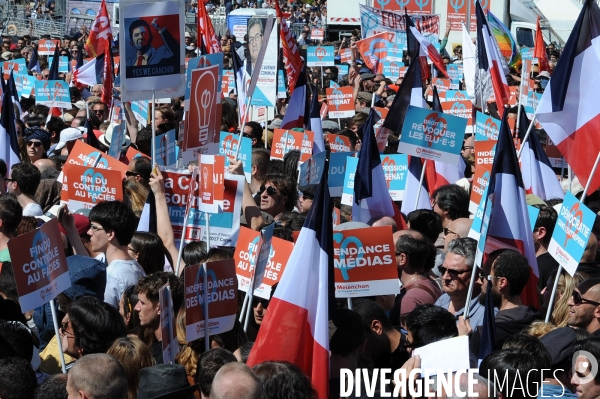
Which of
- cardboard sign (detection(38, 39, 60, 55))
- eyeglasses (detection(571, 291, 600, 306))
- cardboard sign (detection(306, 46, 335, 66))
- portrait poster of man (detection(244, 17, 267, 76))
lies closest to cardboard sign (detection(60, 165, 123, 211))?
portrait poster of man (detection(244, 17, 267, 76))

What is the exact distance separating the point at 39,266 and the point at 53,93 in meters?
9.38

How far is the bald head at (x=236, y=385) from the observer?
3482 mm

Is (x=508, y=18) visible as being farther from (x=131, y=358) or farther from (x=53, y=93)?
(x=131, y=358)

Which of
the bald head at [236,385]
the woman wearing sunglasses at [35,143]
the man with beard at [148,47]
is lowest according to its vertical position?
the woman wearing sunglasses at [35,143]

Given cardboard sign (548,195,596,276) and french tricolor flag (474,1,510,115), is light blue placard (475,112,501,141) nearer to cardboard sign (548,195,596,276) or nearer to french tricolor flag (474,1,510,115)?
french tricolor flag (474,1,510,115)

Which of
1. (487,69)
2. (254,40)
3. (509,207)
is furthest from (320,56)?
(509,207)

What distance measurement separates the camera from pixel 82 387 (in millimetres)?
3668

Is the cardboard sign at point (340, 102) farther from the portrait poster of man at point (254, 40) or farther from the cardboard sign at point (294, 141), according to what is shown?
the cardboard sign at point (294, 141)

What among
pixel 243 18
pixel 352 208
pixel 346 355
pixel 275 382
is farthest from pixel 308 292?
pixel 243 18

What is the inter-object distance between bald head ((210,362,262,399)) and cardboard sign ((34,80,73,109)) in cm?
1089

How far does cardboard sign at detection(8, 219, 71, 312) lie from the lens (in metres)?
4.82

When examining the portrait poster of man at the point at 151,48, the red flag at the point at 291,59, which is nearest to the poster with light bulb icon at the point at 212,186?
the portrait poster of man at the point at 151,48

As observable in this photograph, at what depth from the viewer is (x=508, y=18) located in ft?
94.3

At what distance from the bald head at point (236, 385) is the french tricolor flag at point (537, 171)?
6.15m
